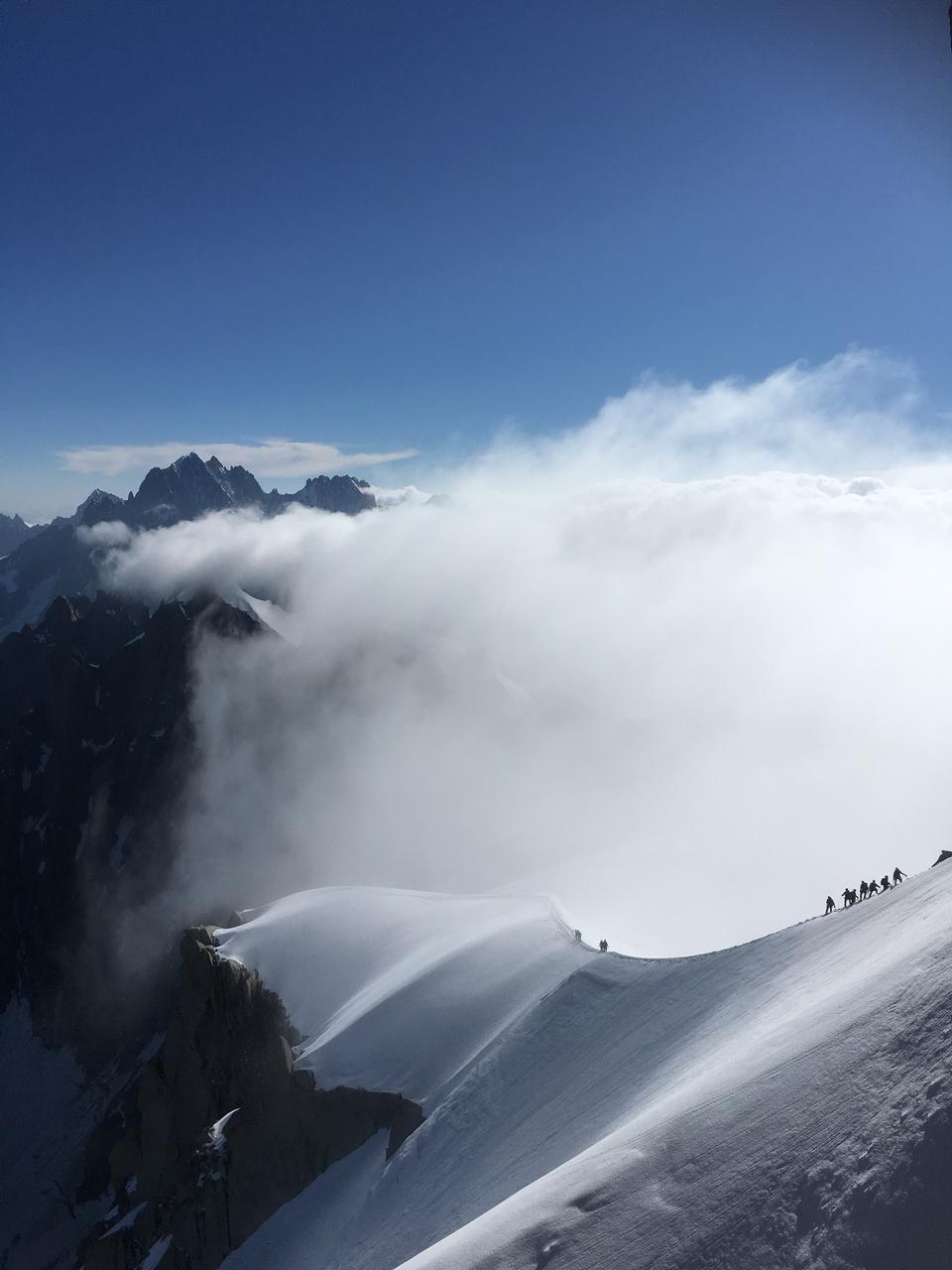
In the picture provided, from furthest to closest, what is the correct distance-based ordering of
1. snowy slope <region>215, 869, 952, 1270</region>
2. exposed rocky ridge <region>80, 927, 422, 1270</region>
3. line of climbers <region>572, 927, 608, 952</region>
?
line of climbers <region>572, 927, 608, 952</region>, exposed rocky ridge <region>80, 927, 422, 1270</region>, snowy slope <region>215, 869, 952, 1270</region>

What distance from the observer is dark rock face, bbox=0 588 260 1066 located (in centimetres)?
13612

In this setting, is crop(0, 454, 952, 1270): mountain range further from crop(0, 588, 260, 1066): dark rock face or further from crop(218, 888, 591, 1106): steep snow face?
crop(0, 588, 260, 1066): dark rock face

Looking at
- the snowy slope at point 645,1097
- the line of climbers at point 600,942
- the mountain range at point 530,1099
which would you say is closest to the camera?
the snowy slope at point 645,1097

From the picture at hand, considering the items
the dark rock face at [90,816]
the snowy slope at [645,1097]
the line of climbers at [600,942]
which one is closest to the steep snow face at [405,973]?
the snowy slope at [645,1097]

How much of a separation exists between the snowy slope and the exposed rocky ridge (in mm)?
1578

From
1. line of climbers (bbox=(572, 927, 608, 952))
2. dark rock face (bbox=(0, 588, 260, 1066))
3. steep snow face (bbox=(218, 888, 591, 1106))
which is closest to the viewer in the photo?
steep snow face (bbox=(218, 888, 591, 1106))

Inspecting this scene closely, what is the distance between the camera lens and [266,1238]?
38.2 m

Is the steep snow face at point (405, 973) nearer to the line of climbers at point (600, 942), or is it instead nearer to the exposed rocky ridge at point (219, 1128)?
the line of climbers at point (600, 942)

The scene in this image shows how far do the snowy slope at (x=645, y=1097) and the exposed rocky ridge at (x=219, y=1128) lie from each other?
158 centimetres

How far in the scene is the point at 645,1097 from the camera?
25312mm

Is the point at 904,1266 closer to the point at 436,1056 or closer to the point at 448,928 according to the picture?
the point at 436,1056

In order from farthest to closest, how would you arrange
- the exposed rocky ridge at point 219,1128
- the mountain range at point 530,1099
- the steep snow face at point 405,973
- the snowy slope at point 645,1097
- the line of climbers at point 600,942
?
1. the line of climbers at point 600,942
2. the exposed rocky ridge at point 219,1128
3. the steep snow face at point 405,973
4. the mountain range at point 530,1099
5. the snowy slope at point 645,1097

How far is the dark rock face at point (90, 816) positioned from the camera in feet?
447

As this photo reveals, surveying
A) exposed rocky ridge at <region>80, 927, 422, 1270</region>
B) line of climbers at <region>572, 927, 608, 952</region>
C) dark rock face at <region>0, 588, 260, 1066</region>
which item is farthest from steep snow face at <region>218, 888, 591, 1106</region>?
dark rock face at <region>0, 588, 260, 1066</region>
